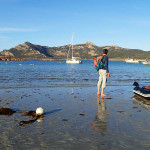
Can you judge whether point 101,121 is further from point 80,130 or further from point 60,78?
point 60,78

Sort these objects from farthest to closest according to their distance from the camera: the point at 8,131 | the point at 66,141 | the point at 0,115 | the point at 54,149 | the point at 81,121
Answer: the point at 0,115
the point at 81,121
the point at 8,131
the point at 66,141
the point at 54,149

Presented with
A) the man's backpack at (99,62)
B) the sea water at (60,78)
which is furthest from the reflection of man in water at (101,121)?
the sea water at (60,78)

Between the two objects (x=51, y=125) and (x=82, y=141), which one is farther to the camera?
(x=51, y=125)

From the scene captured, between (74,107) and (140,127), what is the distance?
11.6 feet

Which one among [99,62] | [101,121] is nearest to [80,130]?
[101,121]

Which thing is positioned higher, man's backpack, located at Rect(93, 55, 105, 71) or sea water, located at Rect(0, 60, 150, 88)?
man's backpack, located at Rect(93, 55, 105, 71)

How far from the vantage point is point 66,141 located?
5.45 m

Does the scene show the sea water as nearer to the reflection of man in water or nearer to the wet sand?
the reflection of man in water

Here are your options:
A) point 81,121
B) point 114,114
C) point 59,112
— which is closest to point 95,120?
point 81,121

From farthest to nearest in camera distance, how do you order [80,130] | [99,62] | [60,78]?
[60,78] → [99,62] → [80,130]

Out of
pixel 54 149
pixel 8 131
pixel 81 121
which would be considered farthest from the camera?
pixel 81 121

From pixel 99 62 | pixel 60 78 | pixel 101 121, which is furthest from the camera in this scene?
pixel 60 78

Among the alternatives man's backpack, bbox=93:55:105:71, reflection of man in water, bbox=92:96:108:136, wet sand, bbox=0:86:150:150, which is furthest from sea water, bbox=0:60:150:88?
wet sand, bbox=0:86:150:150

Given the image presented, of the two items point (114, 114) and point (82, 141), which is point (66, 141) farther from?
point (114, 114)
